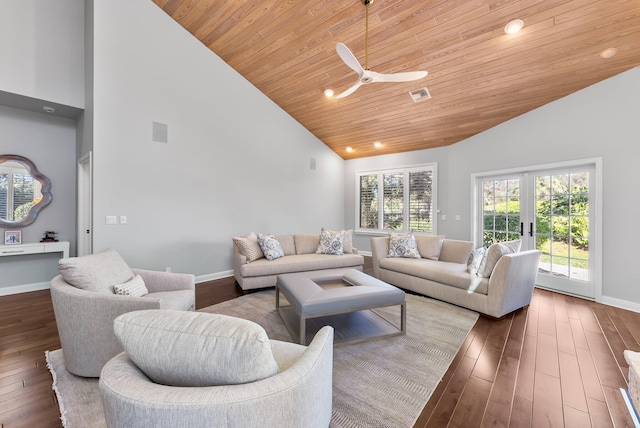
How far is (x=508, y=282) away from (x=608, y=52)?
2.87 meters

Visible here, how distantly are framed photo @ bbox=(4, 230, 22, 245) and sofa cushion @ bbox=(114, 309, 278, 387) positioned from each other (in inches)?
176

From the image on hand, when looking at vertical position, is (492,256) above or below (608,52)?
below

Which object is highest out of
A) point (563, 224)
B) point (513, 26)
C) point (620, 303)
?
point (513, 26)

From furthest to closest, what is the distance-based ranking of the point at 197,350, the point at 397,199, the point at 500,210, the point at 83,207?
the point at 397,199, the point at 500,210, the point at 83,207, the point at 197,350

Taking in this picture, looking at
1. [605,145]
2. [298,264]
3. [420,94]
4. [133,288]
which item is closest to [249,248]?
[298,264]

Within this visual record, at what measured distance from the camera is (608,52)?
3.09 metres

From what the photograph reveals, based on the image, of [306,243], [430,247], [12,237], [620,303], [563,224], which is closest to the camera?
[620,303]

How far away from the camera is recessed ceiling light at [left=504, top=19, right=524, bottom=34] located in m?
2.88

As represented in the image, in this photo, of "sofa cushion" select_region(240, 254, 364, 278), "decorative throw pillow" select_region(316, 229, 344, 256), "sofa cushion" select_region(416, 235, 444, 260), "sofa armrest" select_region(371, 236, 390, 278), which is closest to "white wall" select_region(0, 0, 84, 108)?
"sofa cushion" select_region(240, 254, 364, 278)

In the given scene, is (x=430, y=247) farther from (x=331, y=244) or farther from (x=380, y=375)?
(x=380, y=375)

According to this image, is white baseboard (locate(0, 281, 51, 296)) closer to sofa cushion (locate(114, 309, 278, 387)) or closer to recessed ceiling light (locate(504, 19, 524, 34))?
sofa cushion (locate(114, 309, 278, 387))

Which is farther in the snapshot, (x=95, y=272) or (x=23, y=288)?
(x=23, y=288)

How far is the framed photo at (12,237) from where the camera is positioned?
376cm

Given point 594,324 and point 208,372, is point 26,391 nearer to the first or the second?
point 208,372
